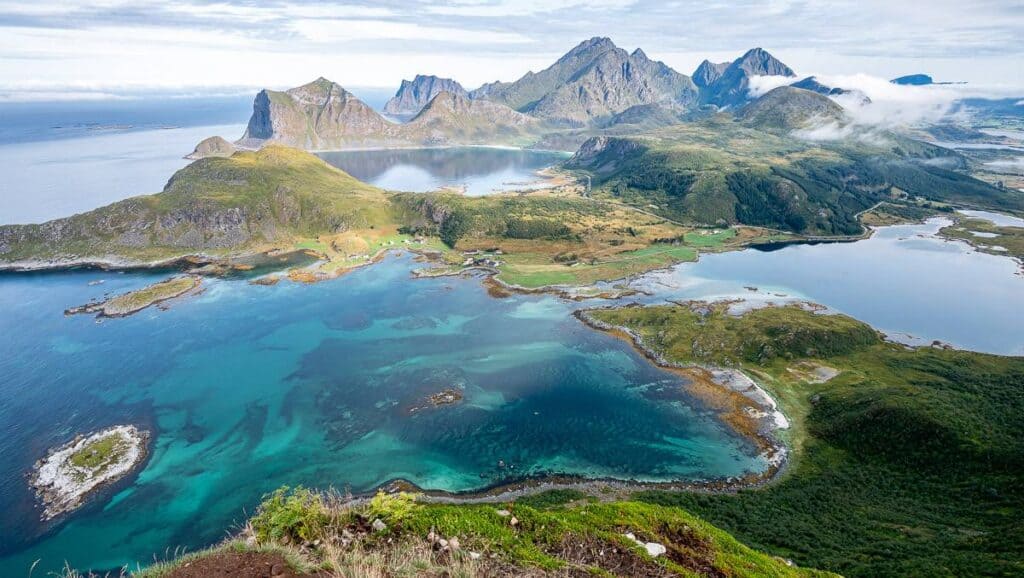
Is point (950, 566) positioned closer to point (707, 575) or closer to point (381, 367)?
point (707, 575)

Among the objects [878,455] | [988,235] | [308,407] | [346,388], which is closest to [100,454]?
[308,407]

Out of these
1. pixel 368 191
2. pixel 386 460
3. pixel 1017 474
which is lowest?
pixel 386 460

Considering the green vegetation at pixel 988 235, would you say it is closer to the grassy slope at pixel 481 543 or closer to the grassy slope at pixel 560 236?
the grassy slope at pixel 560 236

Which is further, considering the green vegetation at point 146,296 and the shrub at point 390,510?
the green vegetation at point 146,296

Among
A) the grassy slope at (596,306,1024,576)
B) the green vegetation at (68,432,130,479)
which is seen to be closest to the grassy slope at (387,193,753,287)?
the grassy slope at (596,306,1024,576)

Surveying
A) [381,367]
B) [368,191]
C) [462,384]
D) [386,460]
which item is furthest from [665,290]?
[368,191]

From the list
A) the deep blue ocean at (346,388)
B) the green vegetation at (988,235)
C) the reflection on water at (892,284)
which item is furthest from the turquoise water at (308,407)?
the green vegetation at (988,235)

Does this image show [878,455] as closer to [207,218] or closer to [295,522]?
[295,522]
